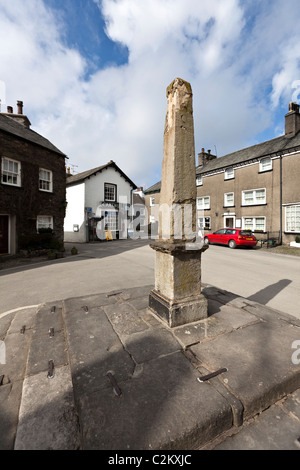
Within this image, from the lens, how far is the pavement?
147 cm

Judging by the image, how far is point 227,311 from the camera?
333 centimetres

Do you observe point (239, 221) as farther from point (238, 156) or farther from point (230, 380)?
point (230, 380)

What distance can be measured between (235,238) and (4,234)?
13522mm

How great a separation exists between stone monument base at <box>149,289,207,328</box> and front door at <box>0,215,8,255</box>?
1022 centimetres

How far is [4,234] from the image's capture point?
1008cm

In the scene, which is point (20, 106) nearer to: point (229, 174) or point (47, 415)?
point (229, 174)

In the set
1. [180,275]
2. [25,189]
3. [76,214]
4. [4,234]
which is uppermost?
[25,189]

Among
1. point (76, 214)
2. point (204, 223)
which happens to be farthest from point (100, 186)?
point (204, 223)

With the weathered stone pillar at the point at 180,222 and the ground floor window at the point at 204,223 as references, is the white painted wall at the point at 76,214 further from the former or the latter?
the weathered stone pillar at the point at 180,222

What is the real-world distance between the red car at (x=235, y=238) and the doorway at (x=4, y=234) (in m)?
11.3

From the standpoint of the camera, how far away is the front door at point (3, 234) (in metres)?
9.96

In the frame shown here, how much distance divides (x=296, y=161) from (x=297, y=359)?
15.6 metres

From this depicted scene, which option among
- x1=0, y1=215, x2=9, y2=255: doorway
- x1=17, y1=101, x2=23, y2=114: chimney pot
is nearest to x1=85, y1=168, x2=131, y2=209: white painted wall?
x1=17, y1=101, x2=23, y2=114: chimney pot

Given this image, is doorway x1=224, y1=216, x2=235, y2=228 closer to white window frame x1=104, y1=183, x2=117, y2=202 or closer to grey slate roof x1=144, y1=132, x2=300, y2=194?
grey slate roof x1=144, y1=132, x2=300, y2=194
